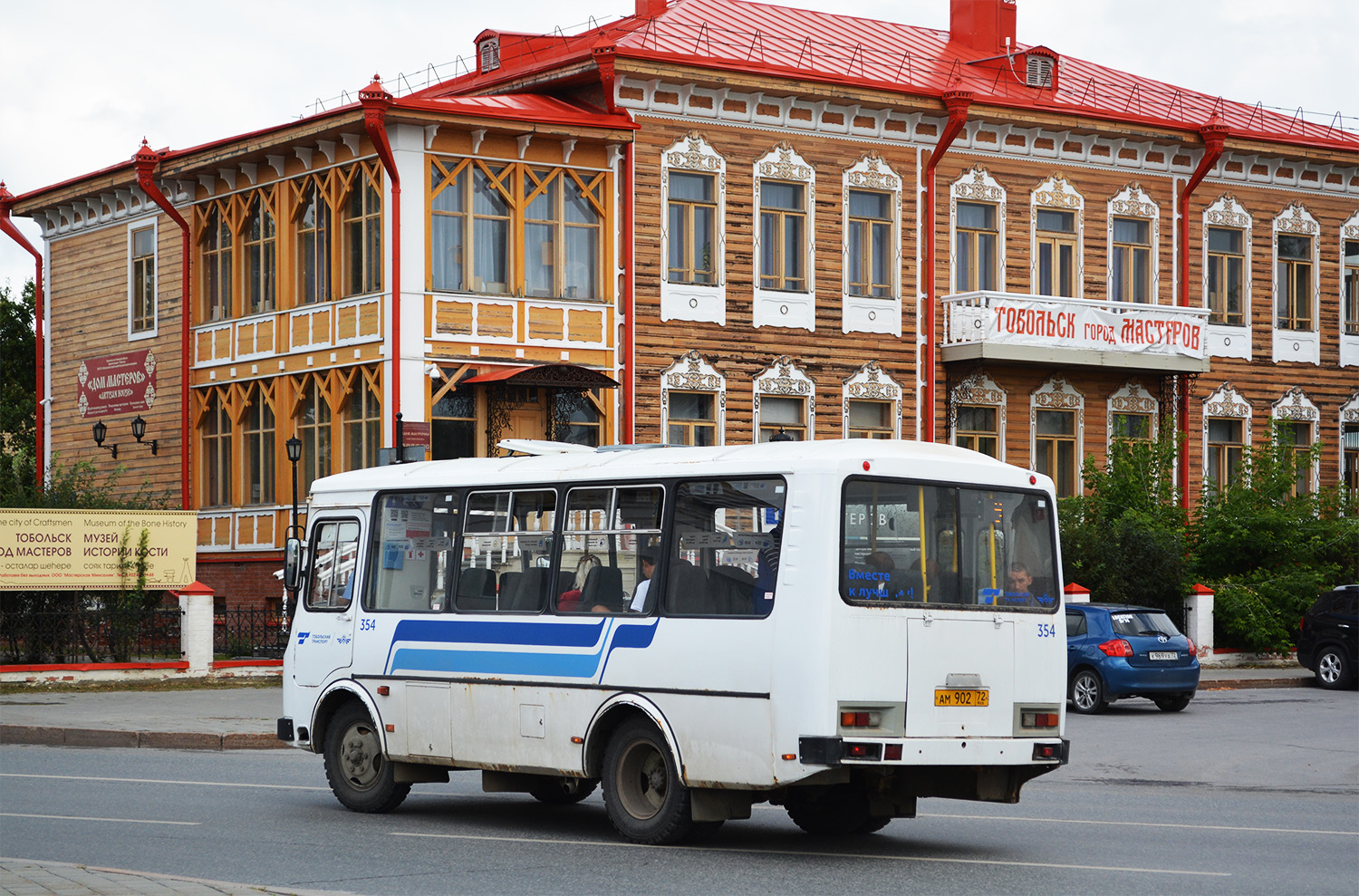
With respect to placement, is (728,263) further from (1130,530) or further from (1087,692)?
(1087,692)

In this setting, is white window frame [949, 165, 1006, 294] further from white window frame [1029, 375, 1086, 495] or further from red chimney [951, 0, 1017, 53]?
red chimney [951, 0, 1017, 53]

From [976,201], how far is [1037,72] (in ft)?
13.9

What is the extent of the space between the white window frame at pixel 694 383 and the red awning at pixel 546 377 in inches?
65.4

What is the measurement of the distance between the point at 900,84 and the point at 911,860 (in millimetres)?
23378

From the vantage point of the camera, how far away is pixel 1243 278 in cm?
3741

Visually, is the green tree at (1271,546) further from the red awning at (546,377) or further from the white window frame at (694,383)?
the red awning at (546,377)

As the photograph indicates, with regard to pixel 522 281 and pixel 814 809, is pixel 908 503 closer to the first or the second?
pixel 814 809

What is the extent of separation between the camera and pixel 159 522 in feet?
91.5

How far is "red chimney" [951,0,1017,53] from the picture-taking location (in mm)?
39000

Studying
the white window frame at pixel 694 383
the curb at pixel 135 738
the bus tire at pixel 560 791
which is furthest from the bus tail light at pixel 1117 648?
the bus tire at pixel 560 791

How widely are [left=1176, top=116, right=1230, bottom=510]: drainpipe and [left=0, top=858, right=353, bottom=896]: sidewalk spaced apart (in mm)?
28724

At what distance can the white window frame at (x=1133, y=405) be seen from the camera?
35938 millimetres

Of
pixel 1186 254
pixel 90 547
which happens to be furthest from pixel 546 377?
pixel 1186 254

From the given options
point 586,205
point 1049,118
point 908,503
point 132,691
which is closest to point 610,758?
point 908,503
